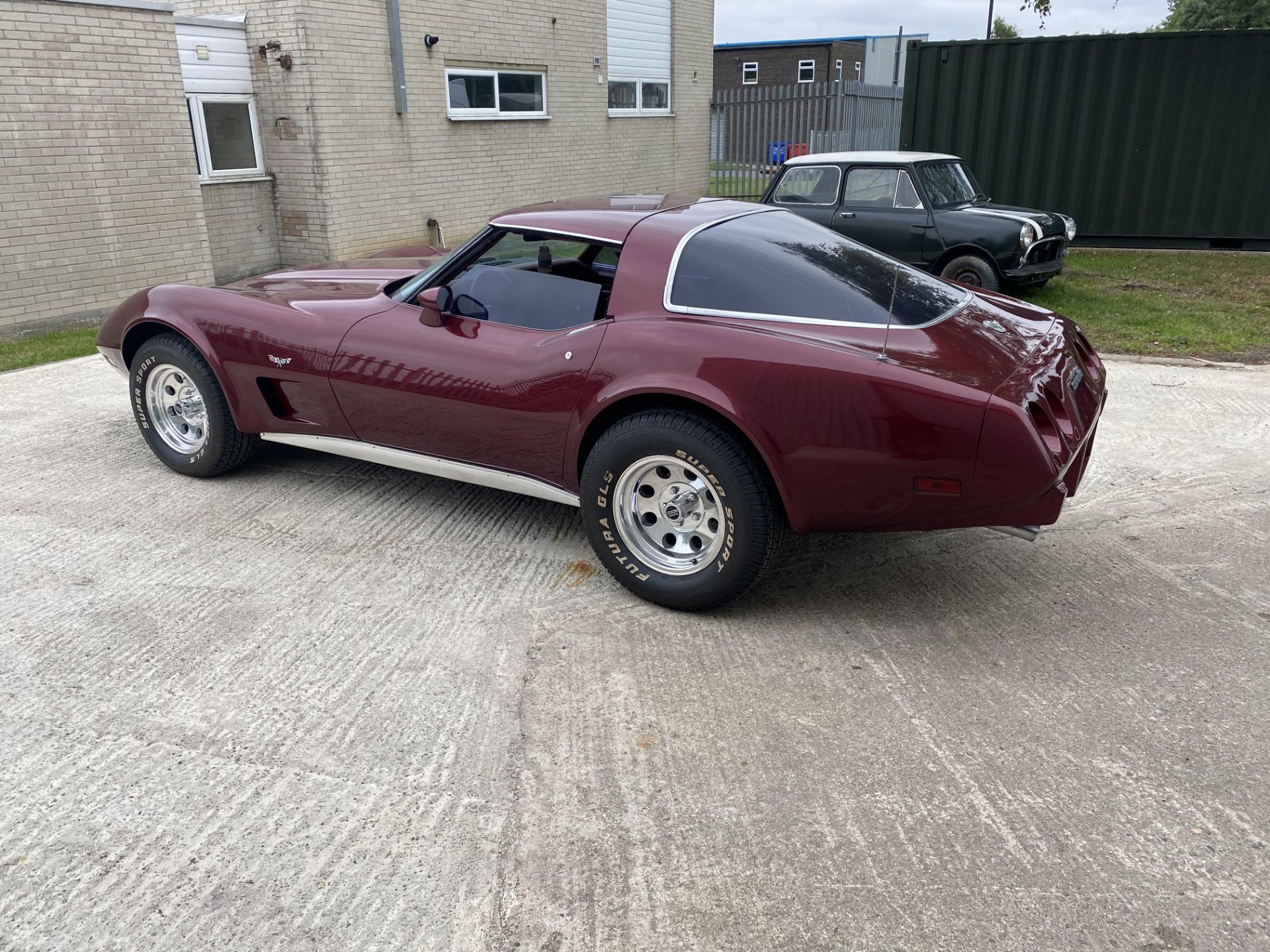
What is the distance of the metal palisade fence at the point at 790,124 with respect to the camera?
16.3 meters

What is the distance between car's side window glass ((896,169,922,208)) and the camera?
369 inches

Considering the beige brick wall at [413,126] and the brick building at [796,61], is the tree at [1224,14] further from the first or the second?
the beige brick wall at [413,126]

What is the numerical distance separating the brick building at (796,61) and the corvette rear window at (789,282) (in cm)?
4385

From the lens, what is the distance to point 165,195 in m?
9.74

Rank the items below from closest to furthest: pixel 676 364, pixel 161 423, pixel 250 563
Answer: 1. pixel 676 364
2. pixel 250 563
3. pixel 161 423

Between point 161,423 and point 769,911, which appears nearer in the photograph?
point 769,911

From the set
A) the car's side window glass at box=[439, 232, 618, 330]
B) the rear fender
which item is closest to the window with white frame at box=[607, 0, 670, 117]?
the car's side window glass at box=[439, 232, 618, 330]

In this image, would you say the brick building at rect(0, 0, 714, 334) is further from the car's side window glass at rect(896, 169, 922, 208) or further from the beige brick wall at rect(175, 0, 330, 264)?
the car's side window glass at rect(896, 169, 922, 208)

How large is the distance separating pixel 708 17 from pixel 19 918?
759 inches

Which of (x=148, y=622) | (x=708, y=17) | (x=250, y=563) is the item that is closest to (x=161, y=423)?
(x=250, y=563)

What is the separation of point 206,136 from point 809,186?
6.62 meters

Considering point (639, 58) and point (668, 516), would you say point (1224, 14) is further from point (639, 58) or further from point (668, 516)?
point (668, 516)

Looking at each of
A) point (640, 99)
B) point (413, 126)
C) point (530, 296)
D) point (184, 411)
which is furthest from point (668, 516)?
point (640, 99)

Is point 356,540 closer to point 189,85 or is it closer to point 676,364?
point 676,364
